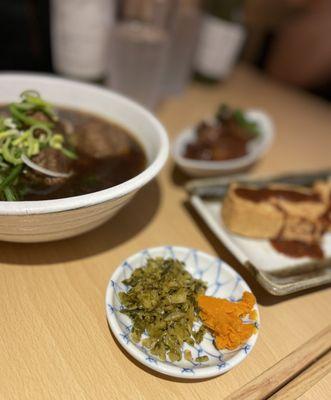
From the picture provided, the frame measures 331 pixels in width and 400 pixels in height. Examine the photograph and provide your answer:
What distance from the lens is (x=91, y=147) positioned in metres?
1.05

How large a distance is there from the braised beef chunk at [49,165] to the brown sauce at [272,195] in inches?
20.0

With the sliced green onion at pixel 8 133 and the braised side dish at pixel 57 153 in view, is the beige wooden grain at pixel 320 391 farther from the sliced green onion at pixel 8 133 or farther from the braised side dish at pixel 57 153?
the sliced green onion at pixel 8 133

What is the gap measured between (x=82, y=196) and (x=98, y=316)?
0.90ft

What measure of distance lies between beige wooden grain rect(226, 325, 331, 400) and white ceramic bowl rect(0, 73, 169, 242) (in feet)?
1.49

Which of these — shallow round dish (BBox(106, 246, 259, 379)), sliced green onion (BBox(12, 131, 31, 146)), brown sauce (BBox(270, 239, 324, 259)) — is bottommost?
A: brown sauce (BBox(270, 239, 324, 259))

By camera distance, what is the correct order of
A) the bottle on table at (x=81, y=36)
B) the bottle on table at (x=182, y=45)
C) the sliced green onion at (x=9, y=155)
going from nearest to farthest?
1. the sliced green onion at (x=9, y=155)
2. the bottle on table at (x=81, y=36)
3. the bottle on table at (x=182, y=45)

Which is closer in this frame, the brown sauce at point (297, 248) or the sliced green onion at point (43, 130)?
the sliced green onion at point (43, 130)

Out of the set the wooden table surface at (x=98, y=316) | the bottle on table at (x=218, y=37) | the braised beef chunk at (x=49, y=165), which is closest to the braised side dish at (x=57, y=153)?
the braised beef chunk at (x=49, y=165)

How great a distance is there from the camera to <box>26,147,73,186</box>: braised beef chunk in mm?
868

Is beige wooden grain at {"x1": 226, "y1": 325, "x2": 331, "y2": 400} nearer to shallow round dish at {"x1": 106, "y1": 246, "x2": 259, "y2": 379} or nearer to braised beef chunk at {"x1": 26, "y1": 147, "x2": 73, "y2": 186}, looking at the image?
shallow round dish at {"x1": 106, "y1": 246, "x2": 259, "y2": 379}

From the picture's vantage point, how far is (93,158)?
1.03 meters

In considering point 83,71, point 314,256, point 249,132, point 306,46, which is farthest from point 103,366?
point 306,46

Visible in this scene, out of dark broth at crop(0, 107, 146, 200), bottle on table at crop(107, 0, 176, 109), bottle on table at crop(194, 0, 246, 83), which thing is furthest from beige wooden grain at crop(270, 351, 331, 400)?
bottle on table at crop(194, 0, 246, 83)

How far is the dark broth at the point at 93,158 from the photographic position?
0.89m
